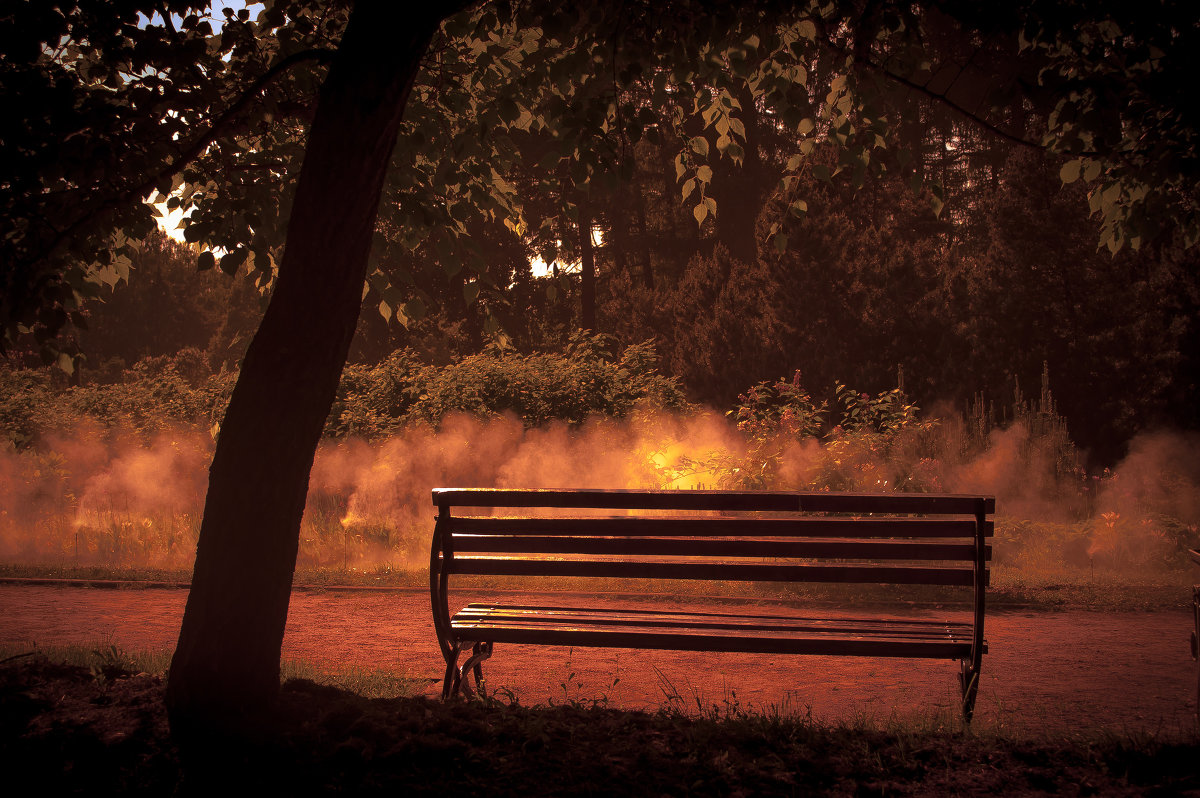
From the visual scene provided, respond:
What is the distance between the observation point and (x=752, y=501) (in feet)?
14.8

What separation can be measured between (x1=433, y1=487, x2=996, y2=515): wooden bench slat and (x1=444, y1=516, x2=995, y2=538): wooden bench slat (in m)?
0.06

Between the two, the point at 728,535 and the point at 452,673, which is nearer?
the point at 728,535

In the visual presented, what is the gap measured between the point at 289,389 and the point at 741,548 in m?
2.17

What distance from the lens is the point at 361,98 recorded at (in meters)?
3.73

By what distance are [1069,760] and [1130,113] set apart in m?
3.04

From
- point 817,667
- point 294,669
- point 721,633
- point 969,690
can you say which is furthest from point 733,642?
point 294,669

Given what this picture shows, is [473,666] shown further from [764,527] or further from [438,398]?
[438,398]

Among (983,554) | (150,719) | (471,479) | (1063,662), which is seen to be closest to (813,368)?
(471,479)

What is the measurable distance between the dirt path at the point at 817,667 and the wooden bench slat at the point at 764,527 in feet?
2.62

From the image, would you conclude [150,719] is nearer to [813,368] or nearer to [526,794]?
[526,794]

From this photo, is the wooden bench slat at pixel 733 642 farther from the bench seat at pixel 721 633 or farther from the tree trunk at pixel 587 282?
the tree trunk at pixel 587 282

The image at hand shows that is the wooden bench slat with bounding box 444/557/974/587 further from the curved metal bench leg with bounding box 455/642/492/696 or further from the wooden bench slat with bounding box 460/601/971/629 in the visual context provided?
the curved metal bench leg with bounding box 455/642/492/696

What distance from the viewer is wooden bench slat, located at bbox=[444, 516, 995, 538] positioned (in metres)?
4.30

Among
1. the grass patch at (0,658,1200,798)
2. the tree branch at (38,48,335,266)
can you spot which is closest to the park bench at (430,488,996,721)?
the grass patch at (0,658,1200,798)
